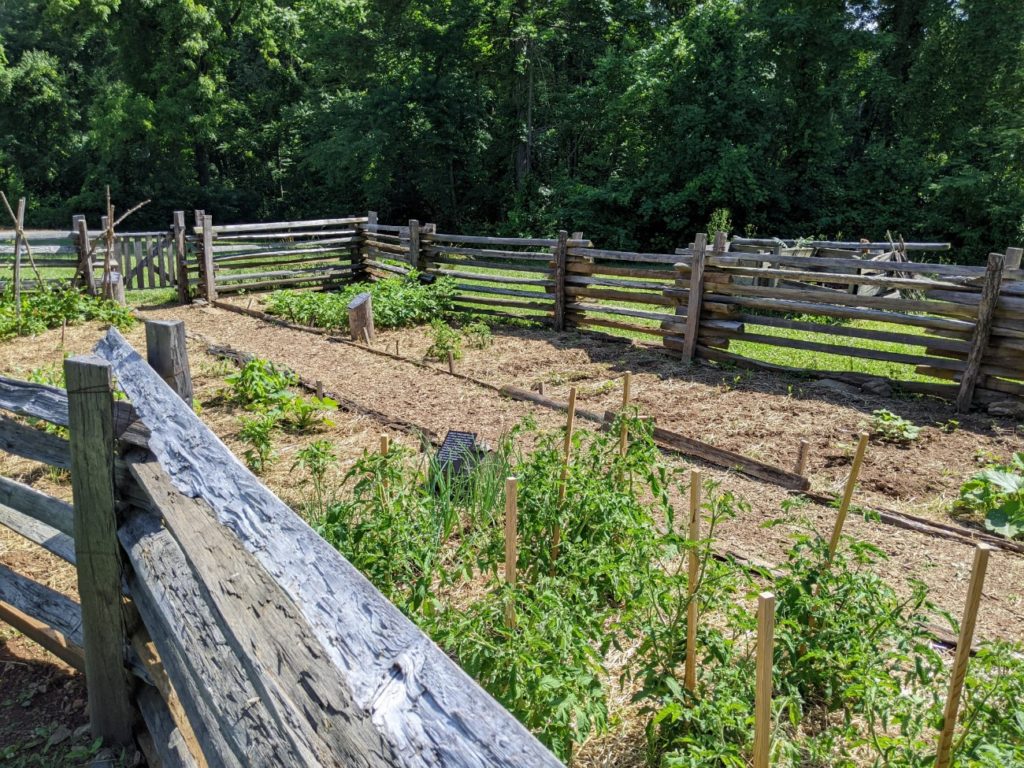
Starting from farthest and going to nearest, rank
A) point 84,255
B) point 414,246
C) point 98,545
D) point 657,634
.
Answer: point 414,246
point 84,255
point 98,545
point 657,634

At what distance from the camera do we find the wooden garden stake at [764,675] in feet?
6.11

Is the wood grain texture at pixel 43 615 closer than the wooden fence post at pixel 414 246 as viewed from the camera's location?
Yes

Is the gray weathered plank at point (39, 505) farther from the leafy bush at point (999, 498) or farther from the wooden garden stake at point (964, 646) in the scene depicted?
the leafy bush at point (999, 498)

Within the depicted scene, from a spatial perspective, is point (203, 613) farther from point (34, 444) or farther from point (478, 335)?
point (478, 335)

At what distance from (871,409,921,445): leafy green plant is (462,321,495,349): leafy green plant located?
5010 mm

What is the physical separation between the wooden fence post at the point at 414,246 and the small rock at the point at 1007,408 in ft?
29.4

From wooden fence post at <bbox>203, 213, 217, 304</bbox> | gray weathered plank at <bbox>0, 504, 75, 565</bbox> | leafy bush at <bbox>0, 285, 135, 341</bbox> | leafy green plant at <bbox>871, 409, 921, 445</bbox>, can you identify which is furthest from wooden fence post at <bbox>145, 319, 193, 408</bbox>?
wooden fence post at <bbox>203, 213, 217, 304</bbox>

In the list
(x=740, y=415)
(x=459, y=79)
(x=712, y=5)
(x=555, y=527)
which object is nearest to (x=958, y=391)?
(x=740, y=415)

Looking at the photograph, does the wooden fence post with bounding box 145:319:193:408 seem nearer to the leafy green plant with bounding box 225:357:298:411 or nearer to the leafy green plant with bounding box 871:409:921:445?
the leafy green plant with bounding box 225:357:298:411

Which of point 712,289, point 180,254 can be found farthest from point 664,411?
point 180,254

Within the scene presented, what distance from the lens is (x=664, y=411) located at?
7.33 m

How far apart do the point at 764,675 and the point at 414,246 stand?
12.0 meters

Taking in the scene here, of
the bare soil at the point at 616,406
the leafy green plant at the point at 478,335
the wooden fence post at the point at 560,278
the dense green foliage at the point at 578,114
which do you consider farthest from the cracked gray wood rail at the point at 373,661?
the dense green foliage at the point at 578,114

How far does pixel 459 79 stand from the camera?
26359 millimetres
